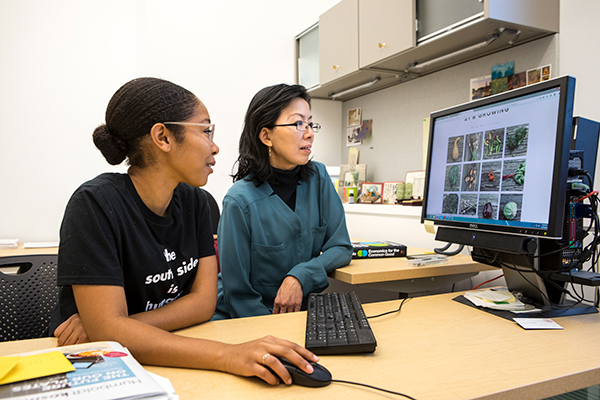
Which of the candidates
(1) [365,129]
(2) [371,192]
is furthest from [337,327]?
(1) [365,129]

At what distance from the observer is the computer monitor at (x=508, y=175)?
879mm

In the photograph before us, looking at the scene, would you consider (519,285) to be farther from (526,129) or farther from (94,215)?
(94,215)

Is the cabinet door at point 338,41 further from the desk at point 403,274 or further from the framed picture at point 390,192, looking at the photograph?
the desk at point 403,274

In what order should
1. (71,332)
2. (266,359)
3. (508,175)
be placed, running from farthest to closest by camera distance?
1. (508,175)
2. (71,332)
3. (266,359)

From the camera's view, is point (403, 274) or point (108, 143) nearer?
point (108, 143)

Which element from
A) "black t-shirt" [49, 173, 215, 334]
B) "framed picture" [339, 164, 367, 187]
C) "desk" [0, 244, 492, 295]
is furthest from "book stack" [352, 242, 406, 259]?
"framed picture" [339, 164, 367, 187]

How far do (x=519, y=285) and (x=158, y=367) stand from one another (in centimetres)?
93

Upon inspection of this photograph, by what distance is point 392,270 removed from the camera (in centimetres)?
131

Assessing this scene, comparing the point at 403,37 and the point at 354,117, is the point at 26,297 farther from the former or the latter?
the point at 354,117

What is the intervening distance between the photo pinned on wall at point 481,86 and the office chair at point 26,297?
2002mm

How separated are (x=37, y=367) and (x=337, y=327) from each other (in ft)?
1.63

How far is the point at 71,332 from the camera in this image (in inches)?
30.4

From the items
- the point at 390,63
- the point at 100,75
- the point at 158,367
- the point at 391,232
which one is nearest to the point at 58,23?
the point at 100,75

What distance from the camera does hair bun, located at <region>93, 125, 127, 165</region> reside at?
3.00ft
